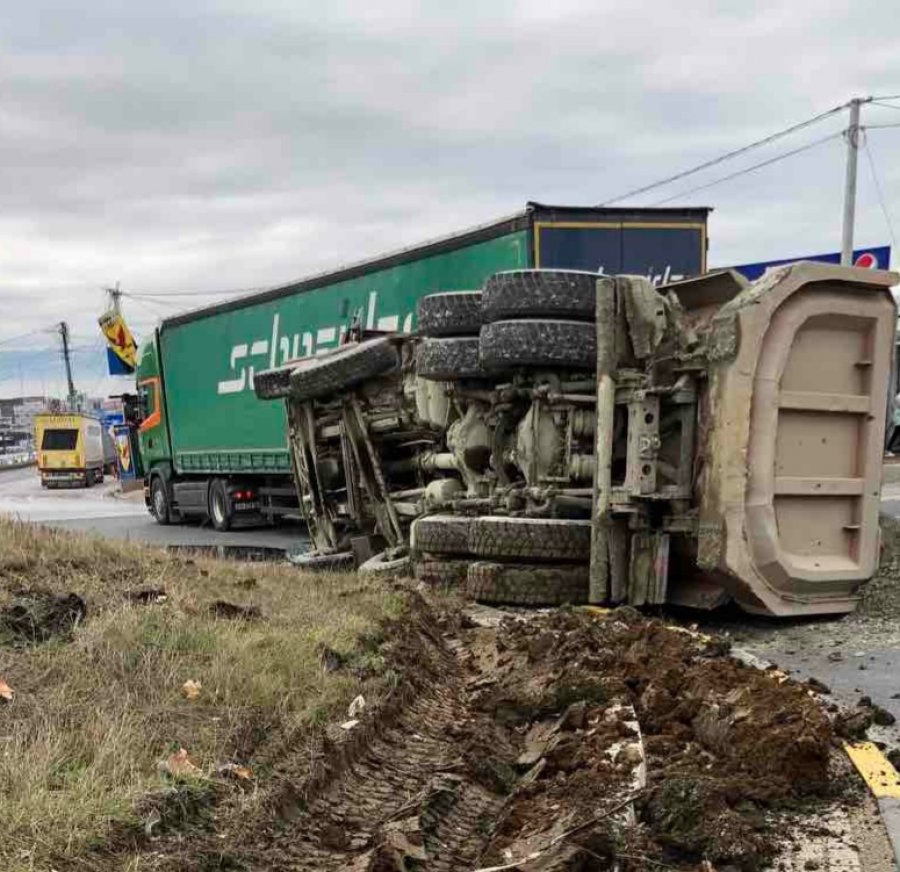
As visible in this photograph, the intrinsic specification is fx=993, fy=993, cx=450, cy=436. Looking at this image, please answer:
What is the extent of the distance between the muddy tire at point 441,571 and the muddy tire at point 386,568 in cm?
51

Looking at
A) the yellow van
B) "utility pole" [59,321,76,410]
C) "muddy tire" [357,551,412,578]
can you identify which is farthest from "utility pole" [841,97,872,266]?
"utility pole" [59,321,76,410]

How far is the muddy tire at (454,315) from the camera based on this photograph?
23.0ft

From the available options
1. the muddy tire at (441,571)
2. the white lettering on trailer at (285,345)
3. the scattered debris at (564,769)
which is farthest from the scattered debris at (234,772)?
the white lettering on trailer at (285,345)

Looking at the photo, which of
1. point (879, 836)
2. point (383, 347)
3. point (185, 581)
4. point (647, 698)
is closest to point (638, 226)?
point (383, 347)

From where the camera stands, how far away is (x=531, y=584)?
237 inches

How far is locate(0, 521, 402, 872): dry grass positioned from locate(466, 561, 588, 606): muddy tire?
0.65 meters

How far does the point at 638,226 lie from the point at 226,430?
28.7ft

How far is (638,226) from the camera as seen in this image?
10500mm

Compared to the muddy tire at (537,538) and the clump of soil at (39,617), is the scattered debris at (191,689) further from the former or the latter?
the muddy tire at (537,538)

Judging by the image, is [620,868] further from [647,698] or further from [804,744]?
[647,698]

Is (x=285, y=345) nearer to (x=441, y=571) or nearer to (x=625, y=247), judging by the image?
(x=625, y=247)

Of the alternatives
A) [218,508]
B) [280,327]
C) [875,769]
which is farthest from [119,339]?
[875,769]

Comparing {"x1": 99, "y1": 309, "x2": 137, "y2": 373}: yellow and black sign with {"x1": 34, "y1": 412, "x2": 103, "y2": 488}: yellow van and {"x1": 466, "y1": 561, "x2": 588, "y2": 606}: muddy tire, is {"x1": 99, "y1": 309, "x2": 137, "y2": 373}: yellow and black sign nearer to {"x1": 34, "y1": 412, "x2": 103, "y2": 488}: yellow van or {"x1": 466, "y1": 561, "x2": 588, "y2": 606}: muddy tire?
{"x1": 34, "y1": 412, "x2": 103, "y2": 488}: yellow van

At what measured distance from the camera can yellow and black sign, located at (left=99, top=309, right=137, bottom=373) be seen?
95.7 feet
